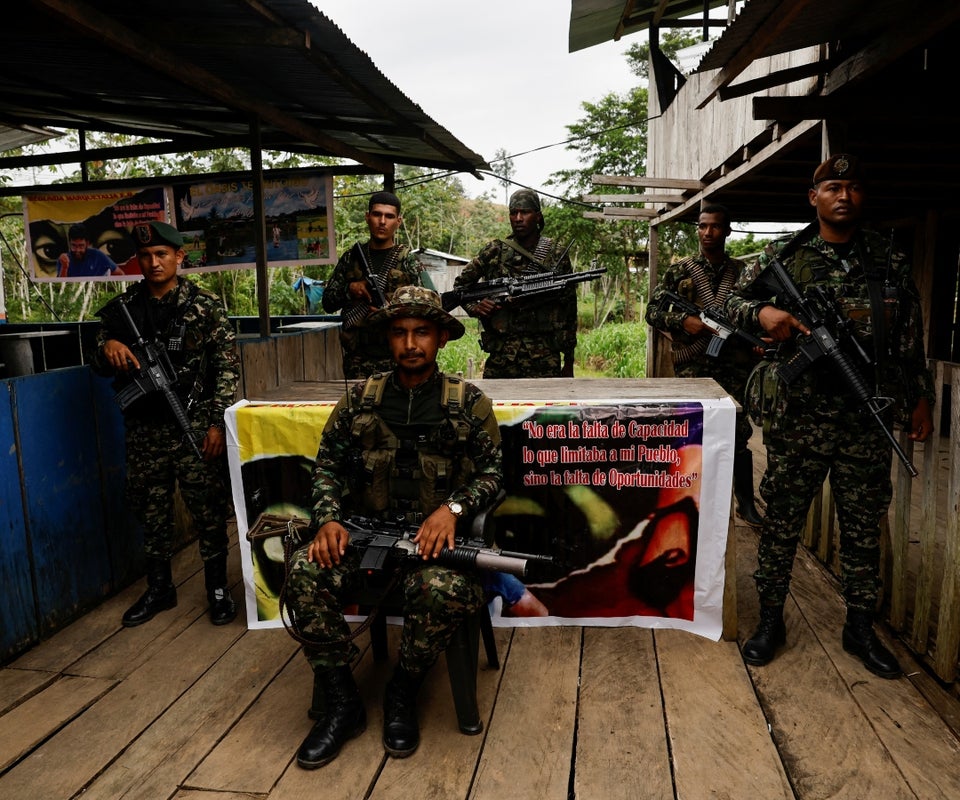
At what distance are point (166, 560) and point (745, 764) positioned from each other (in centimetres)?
297

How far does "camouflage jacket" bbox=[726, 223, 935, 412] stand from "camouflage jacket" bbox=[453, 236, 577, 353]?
7.77 ft

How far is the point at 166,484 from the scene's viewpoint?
3814 millimetres

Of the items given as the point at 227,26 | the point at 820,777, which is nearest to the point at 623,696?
the point at 820,777

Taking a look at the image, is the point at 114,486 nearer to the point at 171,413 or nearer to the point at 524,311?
the point at 171,413

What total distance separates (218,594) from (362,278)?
2.40 m

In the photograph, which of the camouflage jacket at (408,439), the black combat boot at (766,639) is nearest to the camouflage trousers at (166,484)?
the camouflage jacket at (408,439)

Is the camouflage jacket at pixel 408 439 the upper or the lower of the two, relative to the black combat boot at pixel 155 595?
upper

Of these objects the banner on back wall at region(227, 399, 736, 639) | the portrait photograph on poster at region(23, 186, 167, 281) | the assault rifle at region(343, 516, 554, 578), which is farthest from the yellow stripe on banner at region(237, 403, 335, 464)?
the portrait photograph on poster at region(23, 186, 167, 281)

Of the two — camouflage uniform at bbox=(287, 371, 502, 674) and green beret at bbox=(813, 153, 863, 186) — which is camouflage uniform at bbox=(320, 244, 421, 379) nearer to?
camouflage uniform at bbox=(287, 371, 502, 674)

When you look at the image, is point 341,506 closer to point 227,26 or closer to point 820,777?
point 820,777

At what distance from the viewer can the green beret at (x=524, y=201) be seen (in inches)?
203

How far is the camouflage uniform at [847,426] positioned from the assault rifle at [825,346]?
0.04 m

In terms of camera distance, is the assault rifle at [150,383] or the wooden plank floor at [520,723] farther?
the assault rifle at [150,383]

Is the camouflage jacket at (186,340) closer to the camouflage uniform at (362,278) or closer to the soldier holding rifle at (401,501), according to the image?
the soldier holding rifle at (401,501)
